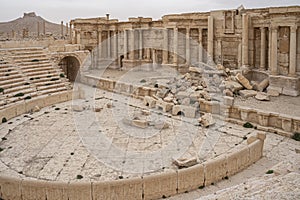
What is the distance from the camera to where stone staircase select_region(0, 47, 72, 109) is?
622 inches

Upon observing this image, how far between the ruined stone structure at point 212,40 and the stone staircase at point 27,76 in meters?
5.44

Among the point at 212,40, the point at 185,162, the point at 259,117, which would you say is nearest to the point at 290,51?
the point at 259,117

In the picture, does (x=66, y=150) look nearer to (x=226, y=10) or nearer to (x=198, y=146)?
(x=198, y=146)

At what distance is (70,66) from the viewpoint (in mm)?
22672

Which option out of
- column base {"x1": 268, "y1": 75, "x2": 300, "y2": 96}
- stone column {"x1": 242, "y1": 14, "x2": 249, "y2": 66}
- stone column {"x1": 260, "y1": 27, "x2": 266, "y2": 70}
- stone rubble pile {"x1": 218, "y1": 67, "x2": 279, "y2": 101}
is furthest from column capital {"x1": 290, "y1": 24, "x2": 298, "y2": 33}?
stone column {"x1": 242, "y1": 14, "x2": 249, "y2": 66}

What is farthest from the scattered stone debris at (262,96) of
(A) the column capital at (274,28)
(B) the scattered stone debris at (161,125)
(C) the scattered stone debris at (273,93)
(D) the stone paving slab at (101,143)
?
(B) the scattered stone debris at (161,125)

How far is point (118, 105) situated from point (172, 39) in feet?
24.5

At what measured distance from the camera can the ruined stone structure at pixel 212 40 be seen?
15.2m

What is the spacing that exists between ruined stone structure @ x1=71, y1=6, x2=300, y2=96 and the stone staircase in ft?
17.8

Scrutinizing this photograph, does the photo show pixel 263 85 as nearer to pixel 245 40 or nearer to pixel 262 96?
pixel 262 96

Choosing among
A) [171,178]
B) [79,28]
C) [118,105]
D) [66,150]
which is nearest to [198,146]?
[171,178]

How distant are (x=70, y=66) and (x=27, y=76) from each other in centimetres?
525

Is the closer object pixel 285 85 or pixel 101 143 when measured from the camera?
pixel 101 143

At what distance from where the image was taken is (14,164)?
9.46m
